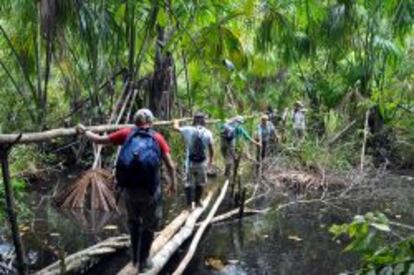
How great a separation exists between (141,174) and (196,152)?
11.4ft

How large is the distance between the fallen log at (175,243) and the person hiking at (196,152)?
0.36 meters

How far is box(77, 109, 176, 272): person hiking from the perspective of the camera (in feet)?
19.3

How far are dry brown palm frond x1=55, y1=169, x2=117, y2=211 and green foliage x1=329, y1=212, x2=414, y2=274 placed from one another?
8.04 m

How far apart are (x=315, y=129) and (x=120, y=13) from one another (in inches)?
538

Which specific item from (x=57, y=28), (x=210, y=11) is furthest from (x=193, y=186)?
(x=210, y=11)

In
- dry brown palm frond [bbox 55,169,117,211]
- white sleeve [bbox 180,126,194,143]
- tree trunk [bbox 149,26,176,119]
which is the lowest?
dry brown palm frond [bbox 55,169,117,211]

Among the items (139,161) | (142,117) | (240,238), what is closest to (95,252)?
(139,161)

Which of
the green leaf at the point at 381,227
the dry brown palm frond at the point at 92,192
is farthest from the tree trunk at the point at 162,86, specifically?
the green leaf at the point at 381,227

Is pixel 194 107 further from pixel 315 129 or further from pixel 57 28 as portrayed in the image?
pixel 57 28

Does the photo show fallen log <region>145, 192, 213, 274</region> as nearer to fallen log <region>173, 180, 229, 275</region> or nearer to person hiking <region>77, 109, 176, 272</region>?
fallen log <region>173, 180, 229, 275</region>

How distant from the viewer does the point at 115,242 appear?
7668 millimetres

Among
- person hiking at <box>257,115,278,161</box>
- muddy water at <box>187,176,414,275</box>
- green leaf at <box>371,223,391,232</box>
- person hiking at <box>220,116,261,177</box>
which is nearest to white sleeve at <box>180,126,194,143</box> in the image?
muddy water at <box>187,176,414,275</box>

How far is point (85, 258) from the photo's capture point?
6.93 meters

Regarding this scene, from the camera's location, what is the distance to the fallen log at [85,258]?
20.4ft
